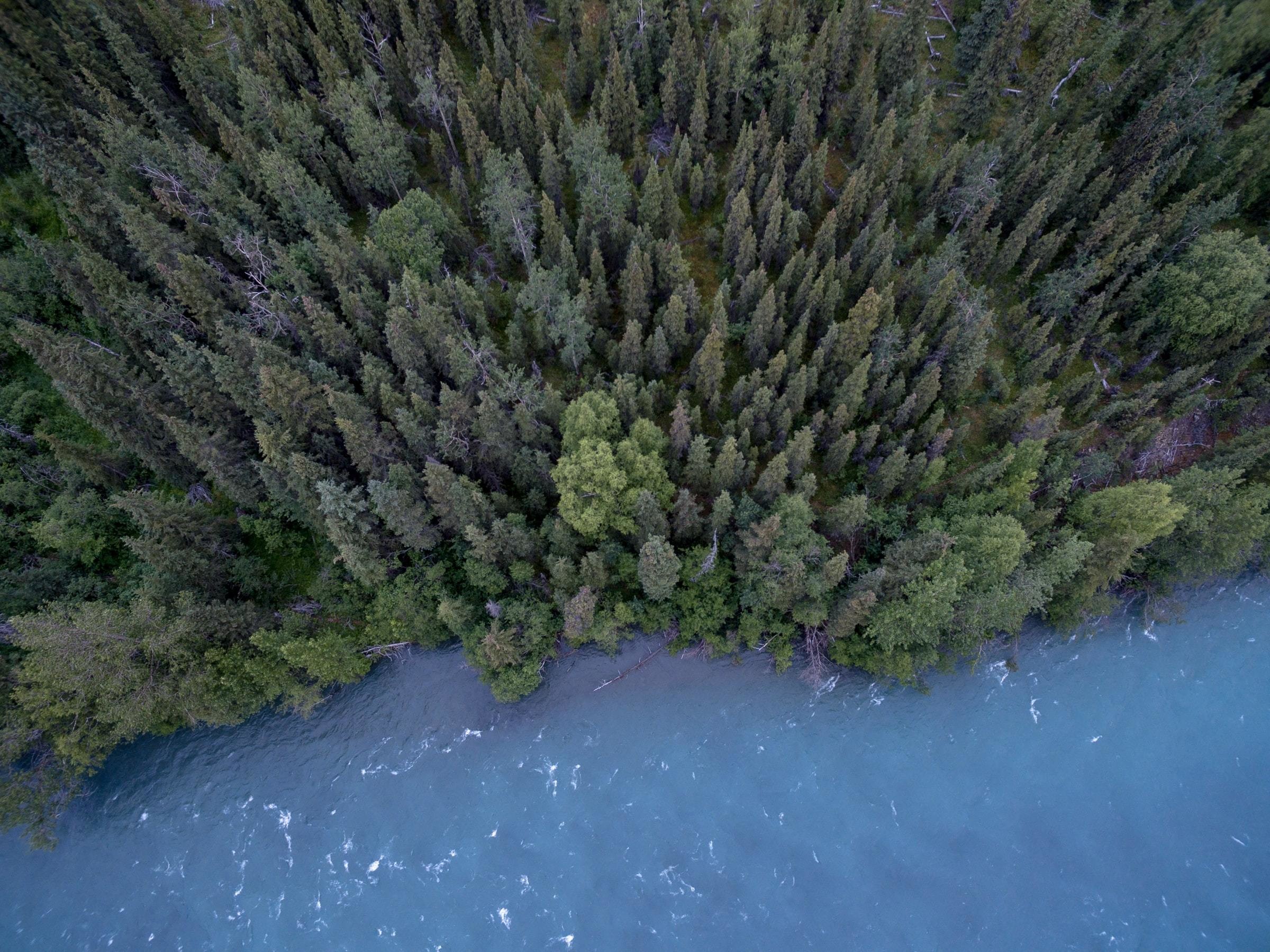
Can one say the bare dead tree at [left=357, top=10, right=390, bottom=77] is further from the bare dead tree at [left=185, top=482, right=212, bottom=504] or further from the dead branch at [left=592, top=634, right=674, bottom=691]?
the dead branch at [left=592, top=634, right=674, bottom=691]

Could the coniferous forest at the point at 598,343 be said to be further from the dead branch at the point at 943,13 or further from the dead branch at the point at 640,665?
the dead branch at the point at 943,13

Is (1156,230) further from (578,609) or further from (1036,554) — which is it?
(578,609)

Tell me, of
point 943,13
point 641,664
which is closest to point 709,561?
point 641,664

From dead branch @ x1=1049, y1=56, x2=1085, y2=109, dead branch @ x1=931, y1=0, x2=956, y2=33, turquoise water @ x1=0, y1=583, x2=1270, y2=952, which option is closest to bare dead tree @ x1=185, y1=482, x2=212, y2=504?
turquoise water @ x1=0, y1=583, x2=1270, y2=952

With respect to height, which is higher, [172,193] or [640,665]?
[172,193]

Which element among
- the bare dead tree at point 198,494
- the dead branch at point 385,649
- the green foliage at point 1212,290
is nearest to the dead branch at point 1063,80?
the green foliage at point 1212,290

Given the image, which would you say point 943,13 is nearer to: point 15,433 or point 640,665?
point 640,665

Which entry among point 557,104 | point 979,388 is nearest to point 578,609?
point 979,388
